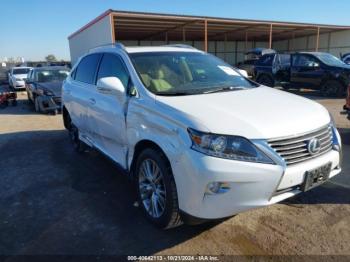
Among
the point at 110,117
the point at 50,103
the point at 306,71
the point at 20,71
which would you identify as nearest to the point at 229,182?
the point at 110,117

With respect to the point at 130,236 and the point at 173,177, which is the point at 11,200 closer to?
the point at 130,236

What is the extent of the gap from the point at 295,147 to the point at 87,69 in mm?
3516

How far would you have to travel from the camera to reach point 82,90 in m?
4.87

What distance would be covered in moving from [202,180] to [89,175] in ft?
9.00

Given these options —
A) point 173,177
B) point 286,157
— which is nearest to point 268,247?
point 286,157

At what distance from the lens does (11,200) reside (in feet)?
13.1

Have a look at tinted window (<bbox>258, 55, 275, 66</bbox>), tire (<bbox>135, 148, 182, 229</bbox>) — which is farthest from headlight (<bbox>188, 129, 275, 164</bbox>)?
tinted window (<bbox>258, 55, 275, 66</bbox>)

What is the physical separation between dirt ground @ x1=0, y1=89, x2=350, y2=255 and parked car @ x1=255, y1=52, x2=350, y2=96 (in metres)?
8.01

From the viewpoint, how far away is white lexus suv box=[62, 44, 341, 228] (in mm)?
2504

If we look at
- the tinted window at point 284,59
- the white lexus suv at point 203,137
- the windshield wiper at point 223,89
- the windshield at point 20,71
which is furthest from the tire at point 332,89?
the windshield at point 20,71

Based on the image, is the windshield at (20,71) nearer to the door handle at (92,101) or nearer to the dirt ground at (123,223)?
the dirt ground at (123,223)

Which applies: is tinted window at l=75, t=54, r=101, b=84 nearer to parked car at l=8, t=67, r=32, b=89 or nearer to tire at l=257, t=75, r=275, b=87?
tire at l=257, t=75, r=275, b=87

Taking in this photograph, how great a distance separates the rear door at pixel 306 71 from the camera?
12344 mm

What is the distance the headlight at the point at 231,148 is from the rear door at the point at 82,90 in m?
2.38
